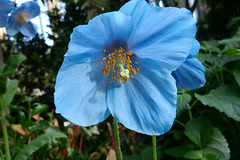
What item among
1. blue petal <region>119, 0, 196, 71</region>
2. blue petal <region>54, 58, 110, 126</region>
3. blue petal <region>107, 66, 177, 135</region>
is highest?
blue petal <region>119, 0, 196, 71</region>

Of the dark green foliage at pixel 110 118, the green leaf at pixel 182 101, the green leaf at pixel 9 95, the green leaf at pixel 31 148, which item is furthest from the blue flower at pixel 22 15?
the green leaf at pixel 182 101

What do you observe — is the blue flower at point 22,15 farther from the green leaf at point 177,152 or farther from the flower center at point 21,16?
the green leaf at point 177,152

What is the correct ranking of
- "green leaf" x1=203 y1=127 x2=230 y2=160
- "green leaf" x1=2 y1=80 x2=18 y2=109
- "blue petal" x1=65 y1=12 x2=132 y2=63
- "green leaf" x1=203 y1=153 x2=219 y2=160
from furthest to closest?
"green leaf" x1=2 y1=80 x2=18 y2=109 < "green leaf" x1=203 y1=127 x2=230 y2=160 < "green leaf" x1=203 y1=153 x2=219 y2=160 < "blue petal" x1=65 y1=12 x2=132 y2=63

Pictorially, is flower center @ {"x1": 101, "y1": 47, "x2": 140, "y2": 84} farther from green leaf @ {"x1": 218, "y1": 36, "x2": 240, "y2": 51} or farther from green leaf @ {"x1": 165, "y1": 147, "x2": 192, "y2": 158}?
green leaf @ {"x1": 218, "y1": 36, "x2": 240, "y2": 51}

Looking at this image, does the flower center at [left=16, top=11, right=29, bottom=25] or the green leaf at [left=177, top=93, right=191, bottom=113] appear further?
the flower center at [left=16, top=11, right=29, bottom=25]

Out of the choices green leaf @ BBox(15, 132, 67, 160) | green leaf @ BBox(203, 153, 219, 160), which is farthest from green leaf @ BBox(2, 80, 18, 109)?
green leaf @ BBox(203, 153, 219, 160)

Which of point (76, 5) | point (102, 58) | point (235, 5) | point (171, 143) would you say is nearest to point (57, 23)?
point (76, 5)

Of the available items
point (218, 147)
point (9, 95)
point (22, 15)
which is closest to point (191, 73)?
point (218, 147)

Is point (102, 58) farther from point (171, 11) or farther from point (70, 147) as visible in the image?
point (70, 147)
